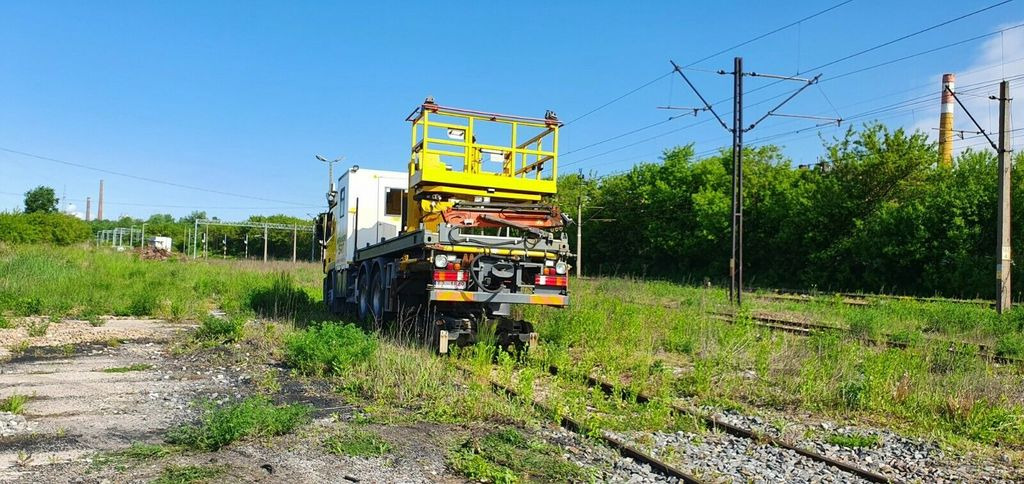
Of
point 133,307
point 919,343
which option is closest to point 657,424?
point 919,343

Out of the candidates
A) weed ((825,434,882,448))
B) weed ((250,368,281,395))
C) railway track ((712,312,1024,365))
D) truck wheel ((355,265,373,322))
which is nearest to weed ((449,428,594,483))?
weed ((825,434,882,448))

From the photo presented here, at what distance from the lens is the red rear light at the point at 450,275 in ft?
37.1

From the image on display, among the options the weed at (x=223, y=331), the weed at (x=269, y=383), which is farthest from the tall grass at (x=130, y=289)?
the weed at (x=269, y=383)

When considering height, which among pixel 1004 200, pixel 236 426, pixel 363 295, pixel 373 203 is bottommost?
pixel 236 426

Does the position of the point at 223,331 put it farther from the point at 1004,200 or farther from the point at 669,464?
the point at 1004,200

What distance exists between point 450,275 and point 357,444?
501 cm

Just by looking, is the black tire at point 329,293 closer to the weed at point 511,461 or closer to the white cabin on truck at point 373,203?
the white cabin on truck at point 373,203

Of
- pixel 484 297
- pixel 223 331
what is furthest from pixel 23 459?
pixel 223 331

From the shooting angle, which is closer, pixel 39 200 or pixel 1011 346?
pixel 1011 346

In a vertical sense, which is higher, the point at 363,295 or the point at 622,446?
the point at 363,295

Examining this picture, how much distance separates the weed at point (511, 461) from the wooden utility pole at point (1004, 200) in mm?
16845

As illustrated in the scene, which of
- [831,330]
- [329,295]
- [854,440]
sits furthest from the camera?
[329,295]

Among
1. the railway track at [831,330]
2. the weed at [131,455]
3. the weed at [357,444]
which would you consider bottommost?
the weed at [131,455]

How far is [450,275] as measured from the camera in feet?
37.2
